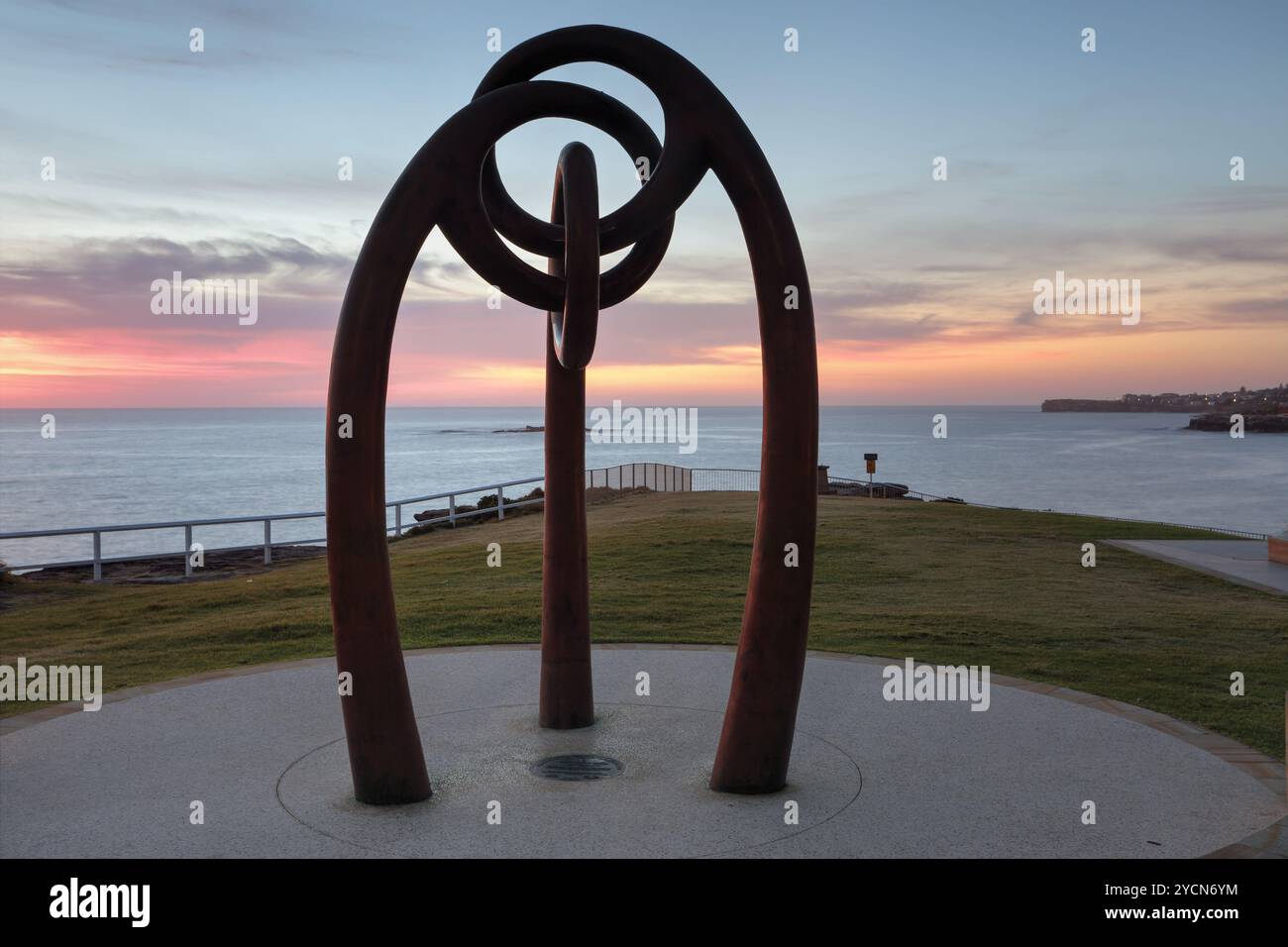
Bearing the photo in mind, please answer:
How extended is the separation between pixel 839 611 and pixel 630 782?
23.5 feet

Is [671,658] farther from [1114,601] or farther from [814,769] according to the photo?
[1114,601]

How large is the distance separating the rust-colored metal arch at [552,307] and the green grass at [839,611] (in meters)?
3.77

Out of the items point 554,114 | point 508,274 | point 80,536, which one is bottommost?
point 80,536

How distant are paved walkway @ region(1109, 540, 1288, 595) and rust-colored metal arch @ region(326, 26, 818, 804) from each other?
1152cm

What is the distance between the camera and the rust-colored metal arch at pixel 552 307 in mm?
5730

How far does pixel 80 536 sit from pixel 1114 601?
44519 mm

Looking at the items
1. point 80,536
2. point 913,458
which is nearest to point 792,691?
point 80,536

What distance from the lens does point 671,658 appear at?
9648 millimetres
